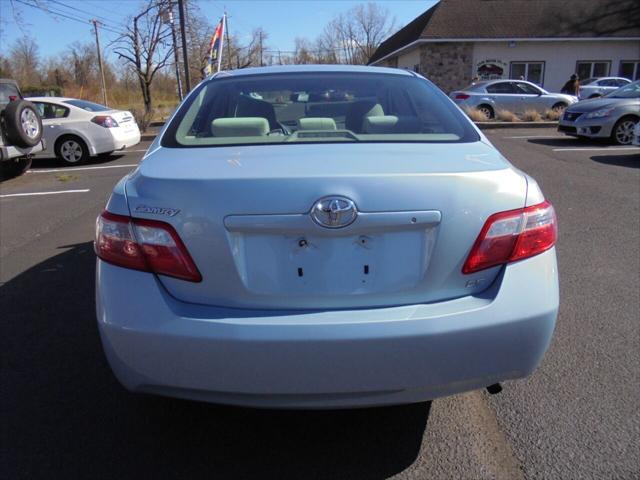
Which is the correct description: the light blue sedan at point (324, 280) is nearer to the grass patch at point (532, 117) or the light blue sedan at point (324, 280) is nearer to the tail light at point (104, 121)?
the tail light at point (104, 121)

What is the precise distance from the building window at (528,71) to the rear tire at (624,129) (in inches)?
662

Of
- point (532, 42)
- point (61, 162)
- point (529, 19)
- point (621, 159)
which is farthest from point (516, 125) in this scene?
point (529, 19)

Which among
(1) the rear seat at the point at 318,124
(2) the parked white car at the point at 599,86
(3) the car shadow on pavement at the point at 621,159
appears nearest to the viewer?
(1) the rear seat at the point at 318,124

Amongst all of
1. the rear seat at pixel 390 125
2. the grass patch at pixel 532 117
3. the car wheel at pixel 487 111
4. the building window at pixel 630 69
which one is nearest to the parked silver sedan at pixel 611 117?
the grass patch at pixel 532 117

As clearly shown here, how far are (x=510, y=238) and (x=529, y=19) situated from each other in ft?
95.2

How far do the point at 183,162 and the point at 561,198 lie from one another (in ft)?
20.1

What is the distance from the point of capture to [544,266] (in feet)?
6.79

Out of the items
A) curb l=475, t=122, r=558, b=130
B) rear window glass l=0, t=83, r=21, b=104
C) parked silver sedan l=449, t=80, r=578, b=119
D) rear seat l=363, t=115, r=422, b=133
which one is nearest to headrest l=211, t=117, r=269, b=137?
rear seat l=363, t=115, r=422, b=133

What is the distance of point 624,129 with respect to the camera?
37.9ft

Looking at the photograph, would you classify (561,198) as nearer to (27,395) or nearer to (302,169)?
(302,169)

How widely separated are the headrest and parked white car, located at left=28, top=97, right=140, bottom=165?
31.1 feet

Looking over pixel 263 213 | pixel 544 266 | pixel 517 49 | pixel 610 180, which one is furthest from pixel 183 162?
pixel 517 49

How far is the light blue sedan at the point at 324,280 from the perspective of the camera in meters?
1.86

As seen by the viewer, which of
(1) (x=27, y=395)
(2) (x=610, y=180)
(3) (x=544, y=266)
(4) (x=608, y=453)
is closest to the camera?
(3) (x=544, y=266)
